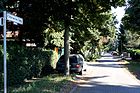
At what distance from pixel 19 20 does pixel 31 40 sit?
20540mm

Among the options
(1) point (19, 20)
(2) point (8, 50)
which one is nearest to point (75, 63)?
(2) point (8, 50)

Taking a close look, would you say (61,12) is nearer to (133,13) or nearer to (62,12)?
(62,12)

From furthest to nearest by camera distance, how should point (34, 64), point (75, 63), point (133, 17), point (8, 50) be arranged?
point (133, 17)
point (75, 63)
point (34, 64)
point (8, 50)

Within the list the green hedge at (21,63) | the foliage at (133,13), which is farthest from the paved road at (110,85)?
the foliage at (133,13)

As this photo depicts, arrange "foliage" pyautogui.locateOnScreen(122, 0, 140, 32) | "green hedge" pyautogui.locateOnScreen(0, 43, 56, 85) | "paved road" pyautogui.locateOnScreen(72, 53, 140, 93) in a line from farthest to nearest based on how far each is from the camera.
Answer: "foliage" pyautogui.locateOnScreen(122, 0, 140, 32) → "paved road" pyautogui.locateOnScreen(72, 53, 140, 93) → "green hedge" pyautogui.locateOnScreen(0, 43, 56, 85)

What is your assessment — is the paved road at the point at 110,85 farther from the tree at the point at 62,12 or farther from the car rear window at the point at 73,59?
the tree at the point at 62,12

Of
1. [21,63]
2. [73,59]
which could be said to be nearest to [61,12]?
[73,59]

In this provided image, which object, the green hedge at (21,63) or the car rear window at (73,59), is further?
the car rear window at (73,59)

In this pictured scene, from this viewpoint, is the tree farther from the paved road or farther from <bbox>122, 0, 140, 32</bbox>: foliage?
<bbox>122, 0, 140, 32</bbox>: foliage

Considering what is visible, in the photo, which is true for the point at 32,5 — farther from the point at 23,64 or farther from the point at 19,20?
the point at 19,20

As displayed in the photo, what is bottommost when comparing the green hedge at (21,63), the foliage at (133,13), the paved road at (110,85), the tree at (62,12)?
the paved road at (110,85)

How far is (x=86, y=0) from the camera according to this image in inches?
945

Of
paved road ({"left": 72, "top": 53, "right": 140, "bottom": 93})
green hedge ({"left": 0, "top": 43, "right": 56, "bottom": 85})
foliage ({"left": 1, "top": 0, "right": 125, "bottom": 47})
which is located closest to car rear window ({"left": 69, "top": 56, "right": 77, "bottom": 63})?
paved road ({"left": 72, "top": 53, "right": 140, "bottom": 93})

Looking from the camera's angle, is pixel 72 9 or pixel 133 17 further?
pixel 133 17
